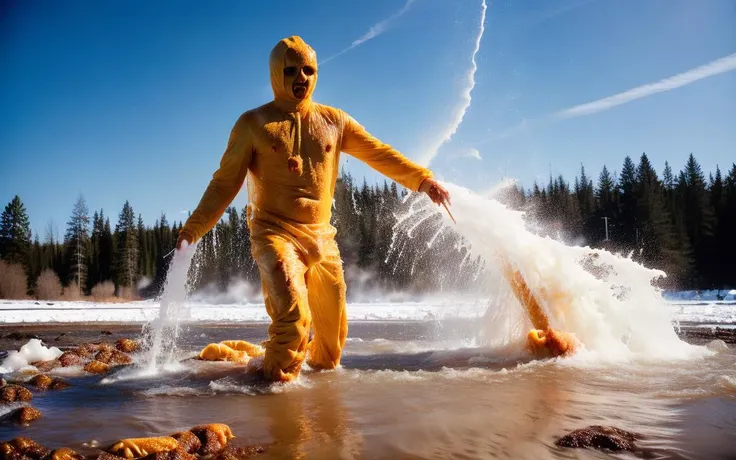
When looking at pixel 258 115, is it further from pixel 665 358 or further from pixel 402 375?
pixel 665 358

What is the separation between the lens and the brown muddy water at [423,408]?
9.10ft

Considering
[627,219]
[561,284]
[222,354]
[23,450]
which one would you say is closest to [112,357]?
[222,354]

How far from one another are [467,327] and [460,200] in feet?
8.65

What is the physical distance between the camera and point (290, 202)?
5238 millimetres

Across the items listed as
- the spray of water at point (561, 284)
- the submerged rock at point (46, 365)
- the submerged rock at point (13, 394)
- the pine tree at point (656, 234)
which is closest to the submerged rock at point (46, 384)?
the submerged rock at point (13, 394)

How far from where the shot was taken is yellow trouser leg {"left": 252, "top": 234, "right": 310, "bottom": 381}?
486 centimetres

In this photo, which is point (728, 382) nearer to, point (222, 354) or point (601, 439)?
point (601, 439)

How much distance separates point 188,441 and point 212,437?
0.13 metres

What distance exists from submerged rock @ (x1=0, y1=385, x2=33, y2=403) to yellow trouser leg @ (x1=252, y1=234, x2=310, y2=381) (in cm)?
198

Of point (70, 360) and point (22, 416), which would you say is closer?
point (22, 416)

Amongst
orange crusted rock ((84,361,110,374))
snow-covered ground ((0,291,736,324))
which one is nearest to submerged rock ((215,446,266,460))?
orange crusted rock ((84,361,110,374))

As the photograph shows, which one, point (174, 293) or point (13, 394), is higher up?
point (174, 293)

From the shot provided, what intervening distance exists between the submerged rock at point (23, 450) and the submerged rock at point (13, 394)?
1.80 metres

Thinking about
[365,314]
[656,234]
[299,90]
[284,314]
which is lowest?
[365,314]
